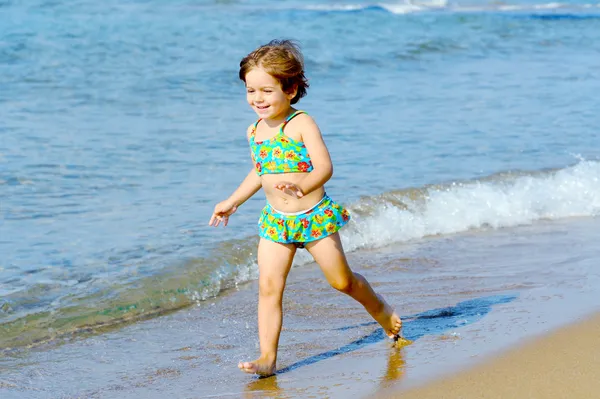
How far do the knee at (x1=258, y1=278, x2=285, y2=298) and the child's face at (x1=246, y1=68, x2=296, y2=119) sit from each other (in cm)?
66

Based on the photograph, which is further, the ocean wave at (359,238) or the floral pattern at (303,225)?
the ocean wave at (359,238)

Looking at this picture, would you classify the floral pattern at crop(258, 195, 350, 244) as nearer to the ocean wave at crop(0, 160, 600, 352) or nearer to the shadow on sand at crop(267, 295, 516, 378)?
the shadow on sand at crop(267, 295, 516, 378)

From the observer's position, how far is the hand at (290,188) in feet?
11.5

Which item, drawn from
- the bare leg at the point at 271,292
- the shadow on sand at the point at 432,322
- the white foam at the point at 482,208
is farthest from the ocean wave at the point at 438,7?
the bare leg at the point at 271,292

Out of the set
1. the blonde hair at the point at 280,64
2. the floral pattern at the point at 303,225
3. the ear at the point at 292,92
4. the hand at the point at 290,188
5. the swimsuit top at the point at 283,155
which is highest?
the blonde hair at the point at 280,64

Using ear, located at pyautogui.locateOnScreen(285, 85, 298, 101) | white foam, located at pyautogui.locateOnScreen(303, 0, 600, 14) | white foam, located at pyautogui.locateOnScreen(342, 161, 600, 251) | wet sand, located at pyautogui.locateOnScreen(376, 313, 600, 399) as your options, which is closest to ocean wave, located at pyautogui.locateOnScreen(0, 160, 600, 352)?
white foam, located at pyautogui.locateOnScreen(342, 161, 600, 251)

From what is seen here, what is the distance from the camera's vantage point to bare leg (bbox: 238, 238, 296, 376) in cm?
379

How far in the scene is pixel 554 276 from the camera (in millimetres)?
5145

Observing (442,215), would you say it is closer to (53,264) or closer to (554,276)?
(554,276)

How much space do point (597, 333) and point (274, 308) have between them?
1346 mm

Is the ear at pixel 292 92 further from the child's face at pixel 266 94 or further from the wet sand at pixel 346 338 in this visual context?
the wet sand at pixel 346 338

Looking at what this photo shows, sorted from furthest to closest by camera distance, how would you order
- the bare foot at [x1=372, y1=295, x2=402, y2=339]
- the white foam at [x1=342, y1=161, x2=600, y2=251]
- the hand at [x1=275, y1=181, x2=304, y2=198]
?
the white foam at [x1=342, y1=161, x2=600, y2=251]
the bare foot at [x1=372, y1=295, x2=402, y2=339]
the hand at [x1=275, y1=181, x2=304, y2=198]

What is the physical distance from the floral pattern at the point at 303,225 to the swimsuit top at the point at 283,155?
17 cm

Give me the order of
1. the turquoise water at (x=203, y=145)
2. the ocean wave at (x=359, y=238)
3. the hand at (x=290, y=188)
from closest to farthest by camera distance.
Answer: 1. the hand at (x=290, y=188)
2. the ocean wave at (x=359, y=238)
3. the turquoise water at (x=203, y=145)
